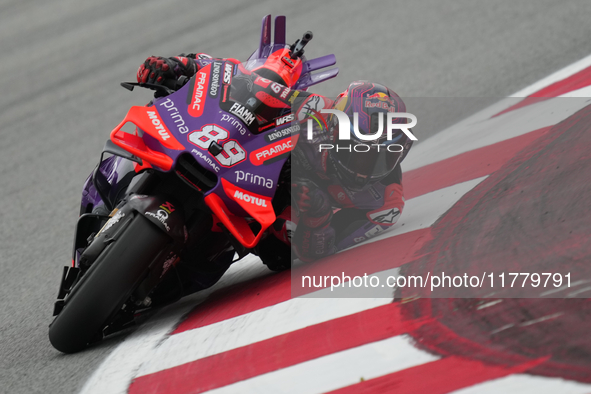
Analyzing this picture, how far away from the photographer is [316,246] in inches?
147

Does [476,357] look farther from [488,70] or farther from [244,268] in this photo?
[488,70]

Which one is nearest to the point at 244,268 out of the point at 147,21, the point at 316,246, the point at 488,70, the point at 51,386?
the point at 316,246

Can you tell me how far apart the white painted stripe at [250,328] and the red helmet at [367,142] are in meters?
0.84

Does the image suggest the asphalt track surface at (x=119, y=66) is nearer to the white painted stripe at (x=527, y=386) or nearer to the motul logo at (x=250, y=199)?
the motul logo at (x=250, y=199)

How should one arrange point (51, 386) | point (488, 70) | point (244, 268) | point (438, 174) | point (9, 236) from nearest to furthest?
point (51, 386) → point (244, 268) → point (438, 174) → point (9, 236) → point (488, 70)

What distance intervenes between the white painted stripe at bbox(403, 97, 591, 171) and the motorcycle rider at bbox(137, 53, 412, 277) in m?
1.74

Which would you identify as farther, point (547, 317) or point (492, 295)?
point (492, 295)

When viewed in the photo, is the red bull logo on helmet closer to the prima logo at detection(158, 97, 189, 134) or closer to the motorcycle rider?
the motorcycle rider

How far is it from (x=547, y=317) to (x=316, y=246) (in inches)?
60.7

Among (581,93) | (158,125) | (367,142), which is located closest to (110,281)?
(158,125)

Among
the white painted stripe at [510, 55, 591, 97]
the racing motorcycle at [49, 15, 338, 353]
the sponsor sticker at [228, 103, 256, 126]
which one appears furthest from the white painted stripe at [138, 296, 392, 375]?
the white painted stripe at [510, 55, 591, 97]

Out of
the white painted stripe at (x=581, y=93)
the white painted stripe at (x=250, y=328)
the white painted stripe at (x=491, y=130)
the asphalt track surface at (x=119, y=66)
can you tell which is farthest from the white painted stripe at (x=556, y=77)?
the white painted stripe at (x=250, y=328)

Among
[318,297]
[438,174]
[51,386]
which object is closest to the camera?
[51,386]

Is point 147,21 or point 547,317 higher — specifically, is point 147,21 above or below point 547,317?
above
